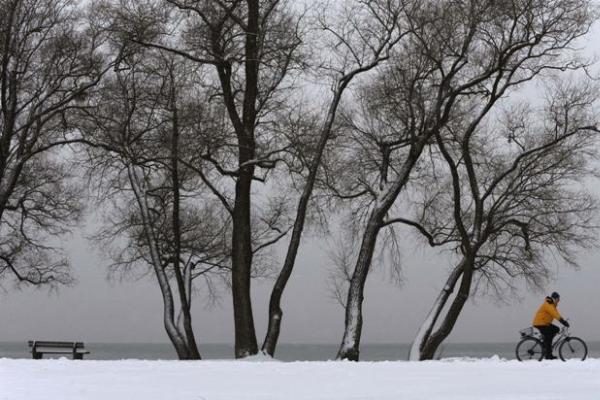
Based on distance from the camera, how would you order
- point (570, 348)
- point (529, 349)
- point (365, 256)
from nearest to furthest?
point (570, 348)
point (529, 349)
point (365, 256)

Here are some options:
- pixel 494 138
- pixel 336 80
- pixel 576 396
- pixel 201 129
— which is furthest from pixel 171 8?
pixel 576 396

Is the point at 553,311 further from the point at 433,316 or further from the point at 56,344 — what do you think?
the point at 56,344

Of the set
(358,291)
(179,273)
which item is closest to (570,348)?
(358,291)

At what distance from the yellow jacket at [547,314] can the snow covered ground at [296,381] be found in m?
3.58

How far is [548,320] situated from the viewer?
72.9 feet

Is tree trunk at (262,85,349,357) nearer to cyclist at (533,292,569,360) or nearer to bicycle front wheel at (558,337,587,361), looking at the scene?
cyclist at (533,292,569,360)

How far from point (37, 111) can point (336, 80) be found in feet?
29.7

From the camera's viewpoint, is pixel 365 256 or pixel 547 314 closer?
pixel 547 314

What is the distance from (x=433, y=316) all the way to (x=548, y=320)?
527 centimetres

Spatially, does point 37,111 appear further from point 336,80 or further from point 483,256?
point 483,256

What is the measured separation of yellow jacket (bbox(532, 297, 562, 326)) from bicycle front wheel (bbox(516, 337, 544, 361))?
0.77m

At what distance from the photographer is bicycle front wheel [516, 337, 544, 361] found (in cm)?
2286

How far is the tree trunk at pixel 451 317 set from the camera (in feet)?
88.2

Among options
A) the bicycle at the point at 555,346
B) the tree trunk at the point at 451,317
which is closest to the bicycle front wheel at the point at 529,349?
the bicycle at the point at 555,346
